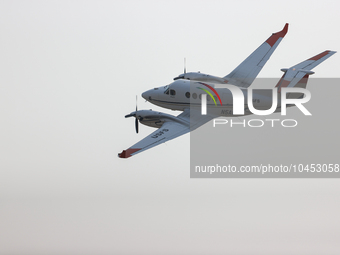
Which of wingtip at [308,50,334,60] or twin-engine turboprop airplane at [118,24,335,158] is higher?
wingtip at [308,50,334,60]

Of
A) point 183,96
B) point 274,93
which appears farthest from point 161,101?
point 274,93

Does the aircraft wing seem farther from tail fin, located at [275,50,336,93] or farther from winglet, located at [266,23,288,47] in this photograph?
winglet, located at [266,23,288,47]

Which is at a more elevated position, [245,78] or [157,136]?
[245,78]

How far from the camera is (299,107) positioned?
44.4 metres

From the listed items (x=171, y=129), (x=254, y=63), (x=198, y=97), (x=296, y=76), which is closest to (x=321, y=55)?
(x=296, y=76)

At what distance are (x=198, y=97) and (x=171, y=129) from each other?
5001mm

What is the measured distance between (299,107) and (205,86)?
813 cm

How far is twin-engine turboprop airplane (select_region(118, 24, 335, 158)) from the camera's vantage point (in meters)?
46.1

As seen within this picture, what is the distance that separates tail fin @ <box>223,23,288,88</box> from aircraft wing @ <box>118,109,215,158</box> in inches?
216

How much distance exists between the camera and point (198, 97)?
159 ft

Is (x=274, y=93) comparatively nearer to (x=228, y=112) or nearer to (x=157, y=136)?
(x=228, y=112)

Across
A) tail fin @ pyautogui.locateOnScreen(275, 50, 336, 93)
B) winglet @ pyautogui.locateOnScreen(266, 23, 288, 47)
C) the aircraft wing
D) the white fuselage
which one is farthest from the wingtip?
the aircraft wing

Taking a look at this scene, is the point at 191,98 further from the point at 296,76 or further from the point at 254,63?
the point at 296,76

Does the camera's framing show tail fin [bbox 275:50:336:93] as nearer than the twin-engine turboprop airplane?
No
